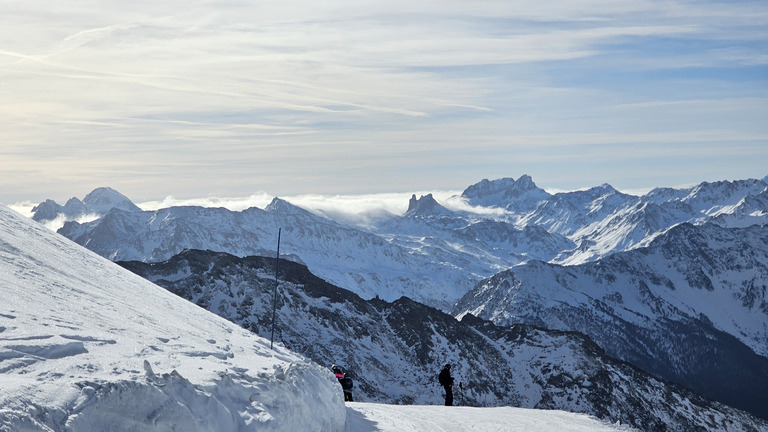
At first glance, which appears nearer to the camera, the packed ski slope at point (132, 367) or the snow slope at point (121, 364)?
the snow slope at point (121, 364)

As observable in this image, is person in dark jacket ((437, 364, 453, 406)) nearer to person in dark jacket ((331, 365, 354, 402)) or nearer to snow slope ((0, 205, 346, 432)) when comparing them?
person in dark jacket ((331, 365, 354, 402))

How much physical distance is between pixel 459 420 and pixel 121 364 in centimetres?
1615

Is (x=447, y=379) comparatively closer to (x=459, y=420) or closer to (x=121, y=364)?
(x=459, y=420)

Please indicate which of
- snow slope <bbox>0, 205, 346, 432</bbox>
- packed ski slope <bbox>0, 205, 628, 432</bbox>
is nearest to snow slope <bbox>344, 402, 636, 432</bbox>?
packed ski slope <bbox>0, 205, 628, 432</bbox>

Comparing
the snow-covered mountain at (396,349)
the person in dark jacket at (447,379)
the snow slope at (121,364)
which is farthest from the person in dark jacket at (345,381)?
the snow-covered mountain at (396,349)

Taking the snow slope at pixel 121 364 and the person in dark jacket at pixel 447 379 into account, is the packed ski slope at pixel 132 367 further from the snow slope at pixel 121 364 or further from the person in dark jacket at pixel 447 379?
the person in dark jacket at pixel 447 379

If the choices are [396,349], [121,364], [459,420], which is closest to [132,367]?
[121,364]

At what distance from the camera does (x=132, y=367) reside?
16891 mm

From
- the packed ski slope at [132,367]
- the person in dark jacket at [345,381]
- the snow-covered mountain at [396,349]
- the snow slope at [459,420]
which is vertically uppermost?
the packed ski slope at [132,367]

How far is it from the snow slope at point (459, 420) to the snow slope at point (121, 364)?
90.9 inches

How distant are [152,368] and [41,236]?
45.8 feet

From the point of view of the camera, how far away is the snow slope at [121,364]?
14617mm

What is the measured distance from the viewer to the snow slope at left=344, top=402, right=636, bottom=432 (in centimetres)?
2680

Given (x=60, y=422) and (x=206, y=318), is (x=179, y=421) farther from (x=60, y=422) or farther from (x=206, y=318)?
(x=206, y=318)
